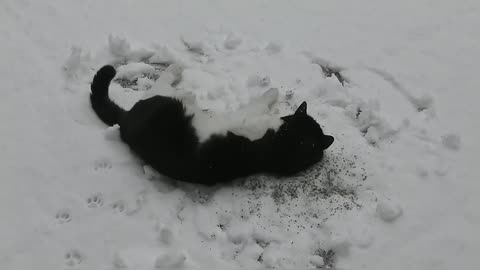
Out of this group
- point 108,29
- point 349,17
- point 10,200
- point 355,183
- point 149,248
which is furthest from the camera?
point 349,17

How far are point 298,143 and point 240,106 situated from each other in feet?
2.35

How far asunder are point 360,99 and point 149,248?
2201 mm

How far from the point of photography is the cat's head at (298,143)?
3656 mm

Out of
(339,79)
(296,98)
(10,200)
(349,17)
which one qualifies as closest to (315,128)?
(296,98)

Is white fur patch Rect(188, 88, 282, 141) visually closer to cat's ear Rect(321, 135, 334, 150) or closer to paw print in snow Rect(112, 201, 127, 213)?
cat's ear Rect(321, 135, 334, 150)

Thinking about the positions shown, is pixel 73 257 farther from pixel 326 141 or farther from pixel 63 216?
pixel 326 141

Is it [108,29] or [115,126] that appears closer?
[115,126]

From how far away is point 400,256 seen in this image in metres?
3.25

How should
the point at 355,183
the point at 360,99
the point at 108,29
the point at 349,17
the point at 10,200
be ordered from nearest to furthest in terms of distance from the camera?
the point at 10,200
the point at 355,183
the point at 360,99
the point at 108,29
the point at 349,17

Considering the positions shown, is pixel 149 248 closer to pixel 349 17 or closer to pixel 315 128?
pixel 315 128

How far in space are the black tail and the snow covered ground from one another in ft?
0.36

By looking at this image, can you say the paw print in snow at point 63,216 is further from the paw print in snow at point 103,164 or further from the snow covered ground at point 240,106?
the paw print in snow at point 103,164

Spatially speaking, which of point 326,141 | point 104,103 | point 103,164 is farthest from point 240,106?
point 103,164

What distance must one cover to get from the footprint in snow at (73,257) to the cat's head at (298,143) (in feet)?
4.89
